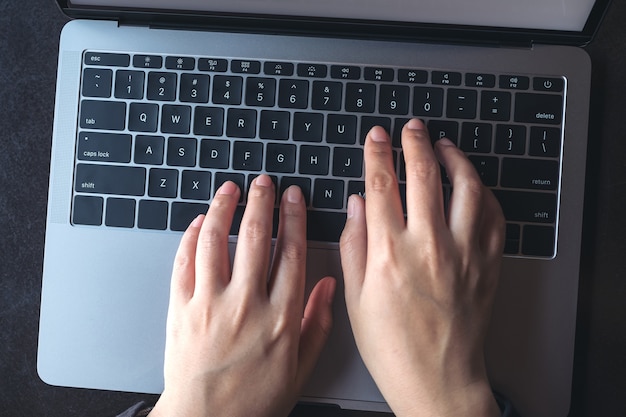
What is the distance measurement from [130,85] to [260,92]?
14cm

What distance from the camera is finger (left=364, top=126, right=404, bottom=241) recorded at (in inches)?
23.7

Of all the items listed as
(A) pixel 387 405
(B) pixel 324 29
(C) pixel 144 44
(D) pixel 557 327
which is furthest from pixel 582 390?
(C) pixel 144 44

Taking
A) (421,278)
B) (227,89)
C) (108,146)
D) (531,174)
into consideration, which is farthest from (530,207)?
(108,146)

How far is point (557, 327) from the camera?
Result: 0.62m

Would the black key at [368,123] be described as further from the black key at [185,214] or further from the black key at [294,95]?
the black key at [185,214]

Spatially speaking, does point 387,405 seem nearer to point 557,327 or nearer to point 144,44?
point 557,327

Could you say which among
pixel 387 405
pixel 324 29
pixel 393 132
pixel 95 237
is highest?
pixel 324 29

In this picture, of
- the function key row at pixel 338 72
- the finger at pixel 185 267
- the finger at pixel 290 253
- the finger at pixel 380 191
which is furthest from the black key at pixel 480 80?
the finger at pixel 185 267

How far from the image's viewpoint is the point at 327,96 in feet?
2.05

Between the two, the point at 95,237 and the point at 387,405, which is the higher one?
the point at 95,237

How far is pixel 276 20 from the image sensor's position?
0.63 meters

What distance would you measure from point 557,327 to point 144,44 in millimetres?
529

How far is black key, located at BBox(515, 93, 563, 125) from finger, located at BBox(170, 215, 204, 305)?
0.35 m

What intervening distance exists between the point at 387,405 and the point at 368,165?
0.26 m
